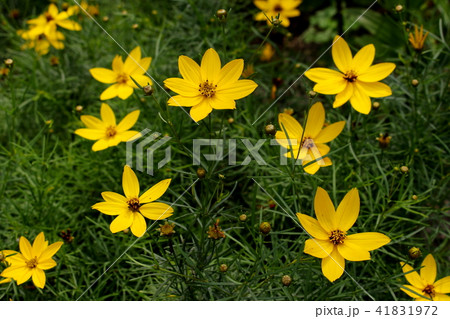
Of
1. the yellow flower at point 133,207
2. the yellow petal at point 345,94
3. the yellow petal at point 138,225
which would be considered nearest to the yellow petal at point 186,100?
the yellow flower at point 133,207

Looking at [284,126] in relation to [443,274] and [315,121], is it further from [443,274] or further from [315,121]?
[443,274]

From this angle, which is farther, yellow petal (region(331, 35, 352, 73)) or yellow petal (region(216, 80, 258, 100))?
yellow petal (region(331, 35, 352, 73))

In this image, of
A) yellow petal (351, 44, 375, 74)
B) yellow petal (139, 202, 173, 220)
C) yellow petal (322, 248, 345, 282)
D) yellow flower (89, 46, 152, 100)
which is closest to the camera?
yellow petal (322, 248, 345, 282)

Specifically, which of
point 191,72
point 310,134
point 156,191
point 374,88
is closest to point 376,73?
point 374,88

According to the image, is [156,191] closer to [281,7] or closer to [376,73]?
[376,73]

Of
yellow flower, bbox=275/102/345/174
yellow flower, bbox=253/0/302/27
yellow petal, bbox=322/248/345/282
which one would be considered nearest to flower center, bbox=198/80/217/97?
yellow flower, bbox=275/102/345/174

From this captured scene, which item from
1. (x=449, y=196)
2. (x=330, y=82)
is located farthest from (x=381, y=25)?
(x=330, y=82)

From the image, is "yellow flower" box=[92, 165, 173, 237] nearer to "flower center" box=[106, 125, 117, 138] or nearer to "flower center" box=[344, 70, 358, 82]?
"flower center" box=[106, 125, 117, 138]
